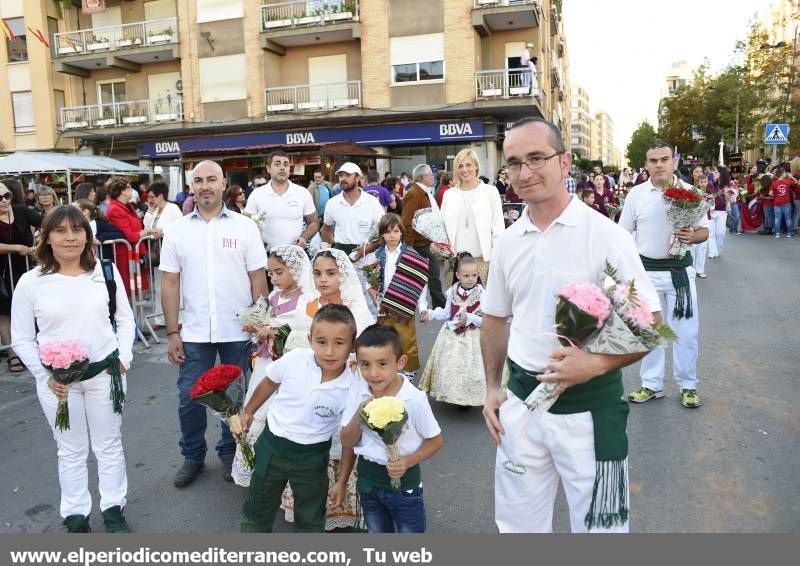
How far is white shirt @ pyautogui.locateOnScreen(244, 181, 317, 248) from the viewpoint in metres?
7.29

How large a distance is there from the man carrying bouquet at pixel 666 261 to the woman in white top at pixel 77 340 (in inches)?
167

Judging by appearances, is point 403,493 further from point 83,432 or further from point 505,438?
point 83,432

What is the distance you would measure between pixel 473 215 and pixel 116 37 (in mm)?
28822

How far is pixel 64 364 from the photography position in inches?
136

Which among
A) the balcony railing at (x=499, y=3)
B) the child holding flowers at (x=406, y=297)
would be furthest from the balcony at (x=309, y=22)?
the child holding flowers at (x=406, y=297)

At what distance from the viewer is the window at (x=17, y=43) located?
3147 cm

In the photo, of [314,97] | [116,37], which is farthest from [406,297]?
[116,37]

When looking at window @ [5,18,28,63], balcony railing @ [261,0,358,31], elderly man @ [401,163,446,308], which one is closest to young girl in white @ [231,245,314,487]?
elderly man @ [401,163,446,308]

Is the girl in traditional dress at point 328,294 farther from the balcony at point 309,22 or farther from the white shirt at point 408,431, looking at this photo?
the balcony at point 309,22

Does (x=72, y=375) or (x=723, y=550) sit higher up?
(x=72, y=375)

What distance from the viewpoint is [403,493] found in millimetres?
3273

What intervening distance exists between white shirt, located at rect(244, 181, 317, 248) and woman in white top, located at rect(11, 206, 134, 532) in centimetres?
339

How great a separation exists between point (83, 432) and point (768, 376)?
244 inches

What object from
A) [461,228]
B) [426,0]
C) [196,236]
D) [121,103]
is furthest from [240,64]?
[196,236]
